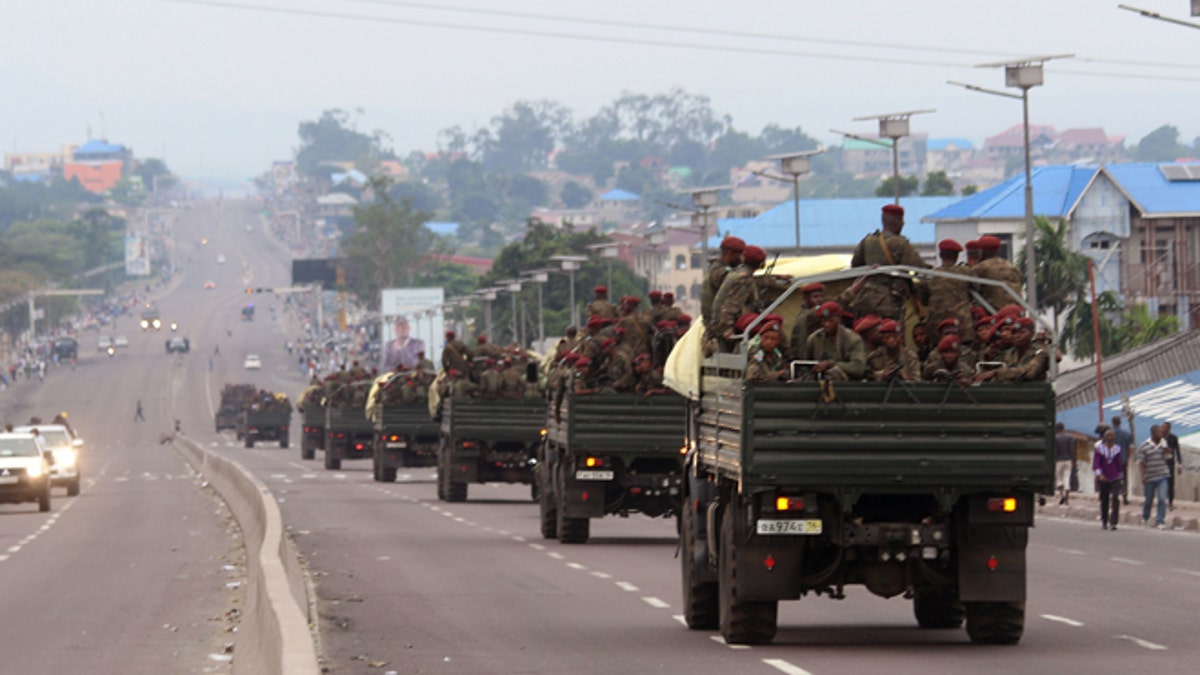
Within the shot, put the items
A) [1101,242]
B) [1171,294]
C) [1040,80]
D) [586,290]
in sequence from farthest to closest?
1. [586,290]
2. [1101,242]
3. [1171,294]
4. [1040,80]

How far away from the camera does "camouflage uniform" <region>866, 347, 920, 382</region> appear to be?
573 inches

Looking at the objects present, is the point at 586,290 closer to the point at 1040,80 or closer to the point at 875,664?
the point at 1040,80

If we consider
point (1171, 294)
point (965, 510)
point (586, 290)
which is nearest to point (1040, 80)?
point (965, 510)

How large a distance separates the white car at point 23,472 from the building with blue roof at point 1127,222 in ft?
142

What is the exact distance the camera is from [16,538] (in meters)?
32.6

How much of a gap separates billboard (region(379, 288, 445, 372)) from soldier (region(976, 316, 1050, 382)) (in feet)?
417

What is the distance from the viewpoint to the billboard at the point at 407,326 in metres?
143

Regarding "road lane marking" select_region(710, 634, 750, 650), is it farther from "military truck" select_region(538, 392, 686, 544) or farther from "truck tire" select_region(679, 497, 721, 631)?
"military truck" select_region(538, 392, 686, 544)

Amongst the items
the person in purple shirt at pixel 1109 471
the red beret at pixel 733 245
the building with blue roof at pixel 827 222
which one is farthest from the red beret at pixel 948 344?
the building with blue roof at pixel 827 222

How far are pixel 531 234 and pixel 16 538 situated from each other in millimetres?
105359

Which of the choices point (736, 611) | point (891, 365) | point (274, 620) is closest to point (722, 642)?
point (736, 611)

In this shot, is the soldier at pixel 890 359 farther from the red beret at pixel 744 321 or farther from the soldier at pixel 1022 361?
the red beret at pixel 744 321

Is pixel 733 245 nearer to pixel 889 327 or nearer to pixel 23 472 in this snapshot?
pixel 889 327

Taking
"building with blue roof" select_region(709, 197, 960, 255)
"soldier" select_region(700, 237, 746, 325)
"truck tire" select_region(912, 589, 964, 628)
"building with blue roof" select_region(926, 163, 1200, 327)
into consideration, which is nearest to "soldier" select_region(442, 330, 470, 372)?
"truck tire" select_region(912, 589, 964, 628)
